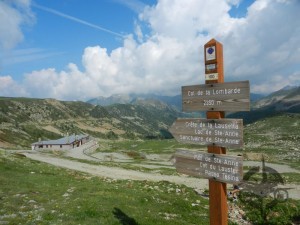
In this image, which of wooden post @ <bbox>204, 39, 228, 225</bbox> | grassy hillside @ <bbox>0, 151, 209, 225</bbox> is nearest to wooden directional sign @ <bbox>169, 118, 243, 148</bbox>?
wooden post @ <bbox>204, 39, 228, 225</bbox>

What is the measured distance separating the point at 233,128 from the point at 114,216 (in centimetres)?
1172

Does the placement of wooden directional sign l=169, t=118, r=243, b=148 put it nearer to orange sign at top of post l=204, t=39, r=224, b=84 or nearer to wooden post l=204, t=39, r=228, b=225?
wooden post l=204, t=39, r=228, b=225

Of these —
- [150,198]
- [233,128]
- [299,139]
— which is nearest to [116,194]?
[150,198]

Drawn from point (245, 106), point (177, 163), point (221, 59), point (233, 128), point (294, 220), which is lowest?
point (294, 220)

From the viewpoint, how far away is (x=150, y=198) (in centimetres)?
Answer: 2445

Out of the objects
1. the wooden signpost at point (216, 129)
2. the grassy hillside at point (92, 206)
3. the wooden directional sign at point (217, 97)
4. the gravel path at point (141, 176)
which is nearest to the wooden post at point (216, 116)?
the wooden signpost at point (216, 129)

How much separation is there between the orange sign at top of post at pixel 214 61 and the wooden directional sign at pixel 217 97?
24 centimetres

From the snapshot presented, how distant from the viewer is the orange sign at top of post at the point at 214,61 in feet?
31.8

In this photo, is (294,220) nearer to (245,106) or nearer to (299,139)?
(245,106)

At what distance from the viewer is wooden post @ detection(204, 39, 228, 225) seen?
9664 millimetres

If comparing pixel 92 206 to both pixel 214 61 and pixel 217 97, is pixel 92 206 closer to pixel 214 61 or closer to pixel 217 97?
pixel 217 97

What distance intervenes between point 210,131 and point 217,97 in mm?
1012

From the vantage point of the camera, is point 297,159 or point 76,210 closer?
point 76,210

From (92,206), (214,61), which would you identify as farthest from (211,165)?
(92,206)
